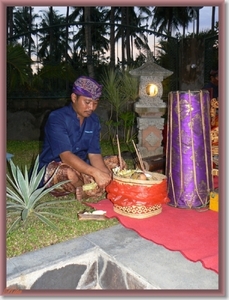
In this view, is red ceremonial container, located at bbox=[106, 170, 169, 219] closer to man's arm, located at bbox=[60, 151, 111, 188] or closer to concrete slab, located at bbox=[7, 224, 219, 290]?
man's arm, located at bbox=[60, 151, 111, 188]

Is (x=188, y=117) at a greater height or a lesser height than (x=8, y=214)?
greater

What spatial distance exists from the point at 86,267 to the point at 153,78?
13.6ft

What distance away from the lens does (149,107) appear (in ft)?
18.9

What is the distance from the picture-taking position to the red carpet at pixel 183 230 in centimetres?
222

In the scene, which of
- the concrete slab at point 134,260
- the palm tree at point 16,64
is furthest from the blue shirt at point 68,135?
the palm tree at point 16,64

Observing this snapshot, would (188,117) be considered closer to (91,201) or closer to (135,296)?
(91,201)

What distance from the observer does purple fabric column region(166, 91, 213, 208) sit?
9.89 ft

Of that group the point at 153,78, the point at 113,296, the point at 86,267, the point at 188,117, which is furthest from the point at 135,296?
the point at 153,78

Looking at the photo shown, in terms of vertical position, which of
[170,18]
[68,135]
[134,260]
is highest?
[170,18]

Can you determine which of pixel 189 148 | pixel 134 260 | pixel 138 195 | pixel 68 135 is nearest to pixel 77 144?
pixel 68 135

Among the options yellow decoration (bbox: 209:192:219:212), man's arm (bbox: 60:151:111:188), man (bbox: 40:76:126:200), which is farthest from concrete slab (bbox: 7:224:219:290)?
yellow decoration (bbox: 209:192:219:212)

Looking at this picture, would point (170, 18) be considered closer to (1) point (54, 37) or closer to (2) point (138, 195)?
(1) point (54, 37)

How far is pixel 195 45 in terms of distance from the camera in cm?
672

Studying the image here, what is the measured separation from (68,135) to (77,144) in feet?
0.58
